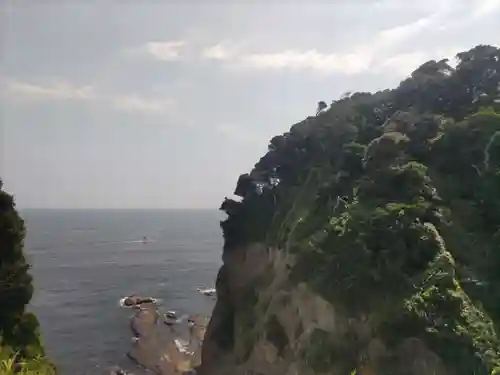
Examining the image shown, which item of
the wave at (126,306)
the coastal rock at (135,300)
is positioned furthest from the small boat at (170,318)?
the coastal rock at (135,300)

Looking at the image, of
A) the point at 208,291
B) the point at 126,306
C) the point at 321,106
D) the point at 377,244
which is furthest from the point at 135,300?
the point at 377,244

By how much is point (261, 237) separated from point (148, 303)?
34.7 m

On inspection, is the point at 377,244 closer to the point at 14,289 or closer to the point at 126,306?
the point at 14,289

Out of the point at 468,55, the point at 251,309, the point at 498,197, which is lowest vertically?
the point at 251,309

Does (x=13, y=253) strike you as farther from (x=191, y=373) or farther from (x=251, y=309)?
(x=191, y=373)

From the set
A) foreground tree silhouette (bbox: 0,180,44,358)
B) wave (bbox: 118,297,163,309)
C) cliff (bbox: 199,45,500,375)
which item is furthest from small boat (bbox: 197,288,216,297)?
foreground tree silhouette (bbox: 0,180,44,358)

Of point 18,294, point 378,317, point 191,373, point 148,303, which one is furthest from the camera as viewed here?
point 148,303

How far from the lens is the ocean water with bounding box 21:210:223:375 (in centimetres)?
5153

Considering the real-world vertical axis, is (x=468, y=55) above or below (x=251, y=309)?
above

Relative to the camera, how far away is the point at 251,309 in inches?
1387

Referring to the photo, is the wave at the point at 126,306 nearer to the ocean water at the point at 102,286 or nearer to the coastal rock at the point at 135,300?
the coastal rock at the point at 135,300

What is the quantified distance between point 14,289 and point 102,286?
5823cm

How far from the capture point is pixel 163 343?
54438 millimetres

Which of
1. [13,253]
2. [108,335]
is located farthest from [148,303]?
[13,253]
